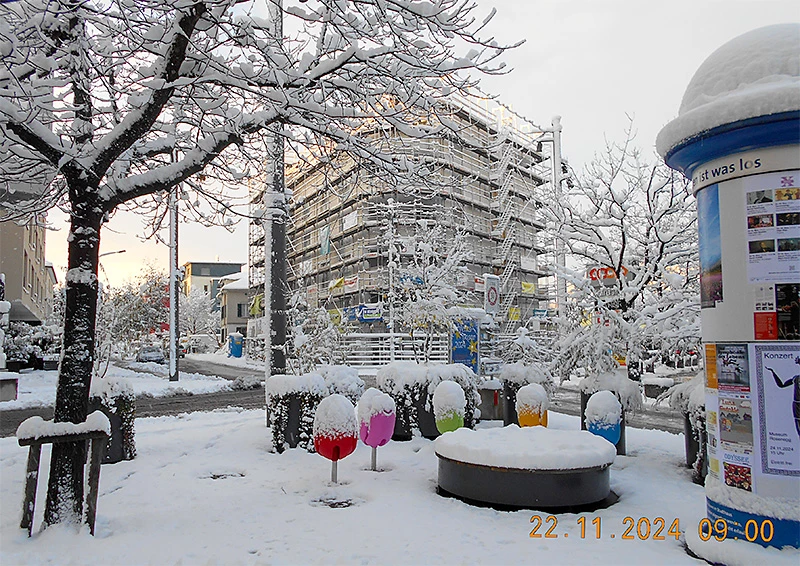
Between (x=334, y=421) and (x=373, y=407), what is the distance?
2.70ft

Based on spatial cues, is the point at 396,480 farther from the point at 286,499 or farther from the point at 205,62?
the point at 205,62

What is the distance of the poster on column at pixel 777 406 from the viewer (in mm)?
4270

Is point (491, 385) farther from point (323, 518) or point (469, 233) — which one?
point (469, 233)

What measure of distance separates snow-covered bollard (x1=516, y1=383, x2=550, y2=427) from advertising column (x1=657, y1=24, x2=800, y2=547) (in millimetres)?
4067

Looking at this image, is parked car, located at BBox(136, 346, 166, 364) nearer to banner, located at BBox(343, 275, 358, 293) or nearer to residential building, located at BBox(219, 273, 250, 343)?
banner, located at BBox(343, 275, 358, 293)

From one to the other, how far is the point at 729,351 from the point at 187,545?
439cm

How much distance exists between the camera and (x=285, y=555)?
15.4ft

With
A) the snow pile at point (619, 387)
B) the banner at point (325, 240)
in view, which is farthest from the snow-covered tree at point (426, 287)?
the banner at point (325, 240)

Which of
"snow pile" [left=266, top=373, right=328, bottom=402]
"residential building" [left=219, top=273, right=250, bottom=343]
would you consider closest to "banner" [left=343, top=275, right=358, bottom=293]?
"snow pile" [left=266, top=373, right=328, bottom=402]

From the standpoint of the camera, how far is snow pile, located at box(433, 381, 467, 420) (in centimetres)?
855

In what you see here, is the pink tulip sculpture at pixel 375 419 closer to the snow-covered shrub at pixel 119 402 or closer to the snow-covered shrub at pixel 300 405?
the snow-covered shrub at pixel 300 405

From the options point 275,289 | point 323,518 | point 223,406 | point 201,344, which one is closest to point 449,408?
point 323,518

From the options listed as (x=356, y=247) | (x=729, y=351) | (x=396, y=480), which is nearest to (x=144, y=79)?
(x=396, y=480)
